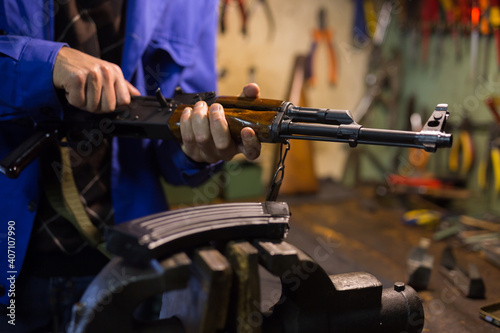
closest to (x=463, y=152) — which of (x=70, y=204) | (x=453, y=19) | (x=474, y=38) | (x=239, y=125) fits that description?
(x=474, y=38)

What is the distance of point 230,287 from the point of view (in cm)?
57

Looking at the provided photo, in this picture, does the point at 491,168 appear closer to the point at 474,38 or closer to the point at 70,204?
the point at 474,38

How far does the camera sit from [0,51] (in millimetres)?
880

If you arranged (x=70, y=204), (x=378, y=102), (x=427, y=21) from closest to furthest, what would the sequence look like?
(x=70, y=204)
(x=427, y=21)
(x=378, y=102)

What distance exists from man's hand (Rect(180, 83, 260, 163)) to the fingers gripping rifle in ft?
0.06

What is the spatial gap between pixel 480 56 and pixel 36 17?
2.82m

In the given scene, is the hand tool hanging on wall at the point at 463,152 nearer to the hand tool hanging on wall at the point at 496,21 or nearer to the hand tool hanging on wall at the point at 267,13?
the hand tool hanging on wall at the point at 496,21

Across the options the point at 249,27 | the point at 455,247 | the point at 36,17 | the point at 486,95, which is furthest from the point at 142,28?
the point at 486,95

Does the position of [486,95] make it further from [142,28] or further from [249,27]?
[142,28]

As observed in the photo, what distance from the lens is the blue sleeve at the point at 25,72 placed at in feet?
2.91

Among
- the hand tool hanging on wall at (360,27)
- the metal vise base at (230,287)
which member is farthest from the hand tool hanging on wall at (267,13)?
the metal vise base at (230,287)

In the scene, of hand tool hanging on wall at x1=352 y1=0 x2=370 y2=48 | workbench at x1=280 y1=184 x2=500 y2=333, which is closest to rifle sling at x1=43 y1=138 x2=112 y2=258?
workbench at x1=280 y1=184 x2=500 y2=333

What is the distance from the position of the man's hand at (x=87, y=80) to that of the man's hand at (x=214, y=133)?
172 millimetres

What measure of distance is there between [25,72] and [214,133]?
0.42m
